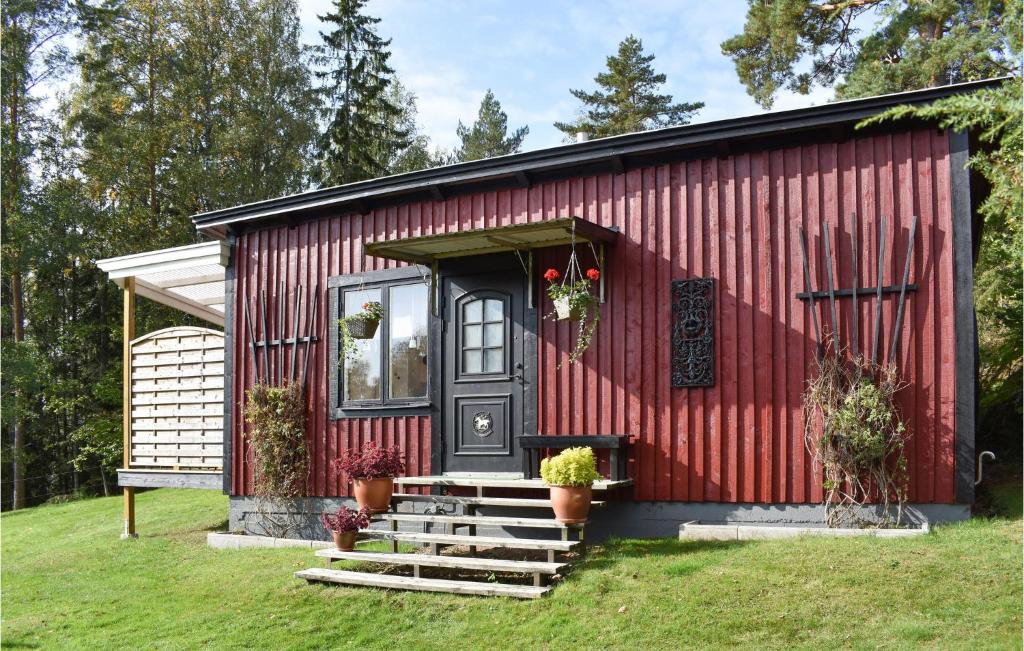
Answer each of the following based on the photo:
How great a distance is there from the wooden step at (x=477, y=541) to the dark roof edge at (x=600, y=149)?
3.45 metres

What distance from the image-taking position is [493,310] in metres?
8.72

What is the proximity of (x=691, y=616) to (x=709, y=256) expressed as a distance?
3.39 metres

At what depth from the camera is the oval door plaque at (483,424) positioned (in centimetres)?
862

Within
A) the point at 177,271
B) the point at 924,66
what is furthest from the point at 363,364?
the point at 924,66

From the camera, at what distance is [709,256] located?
25.4ft

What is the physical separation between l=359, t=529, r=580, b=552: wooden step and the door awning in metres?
2.57

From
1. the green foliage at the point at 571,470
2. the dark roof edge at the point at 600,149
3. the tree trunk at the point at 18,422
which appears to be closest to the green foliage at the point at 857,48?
the dark roof edge at the point at 600,149

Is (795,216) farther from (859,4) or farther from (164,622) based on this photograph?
(859,4)

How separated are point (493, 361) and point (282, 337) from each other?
283cm

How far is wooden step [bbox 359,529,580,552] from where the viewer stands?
22.1 ft

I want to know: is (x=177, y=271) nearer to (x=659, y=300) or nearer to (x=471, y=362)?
(x=471, y=362)

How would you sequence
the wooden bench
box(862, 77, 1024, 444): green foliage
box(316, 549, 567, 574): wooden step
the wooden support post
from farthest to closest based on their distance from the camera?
the wooden support post
the wooden bench
box(862, 77, 1024, 444): green foliage
box(316, 549, 567, 574): wooden step

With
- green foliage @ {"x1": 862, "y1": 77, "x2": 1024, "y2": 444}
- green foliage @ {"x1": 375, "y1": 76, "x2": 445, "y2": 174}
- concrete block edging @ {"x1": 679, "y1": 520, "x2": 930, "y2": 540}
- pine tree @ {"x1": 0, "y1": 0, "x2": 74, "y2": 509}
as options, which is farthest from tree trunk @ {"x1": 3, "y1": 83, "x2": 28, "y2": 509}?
green foliage @ {"x1": 862, "y1": 77, "x2": 1024, "y2": 444}

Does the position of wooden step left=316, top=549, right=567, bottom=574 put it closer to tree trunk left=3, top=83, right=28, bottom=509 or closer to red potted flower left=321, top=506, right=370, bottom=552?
red potted flower left=321, top=506, right=370, bottom=552
